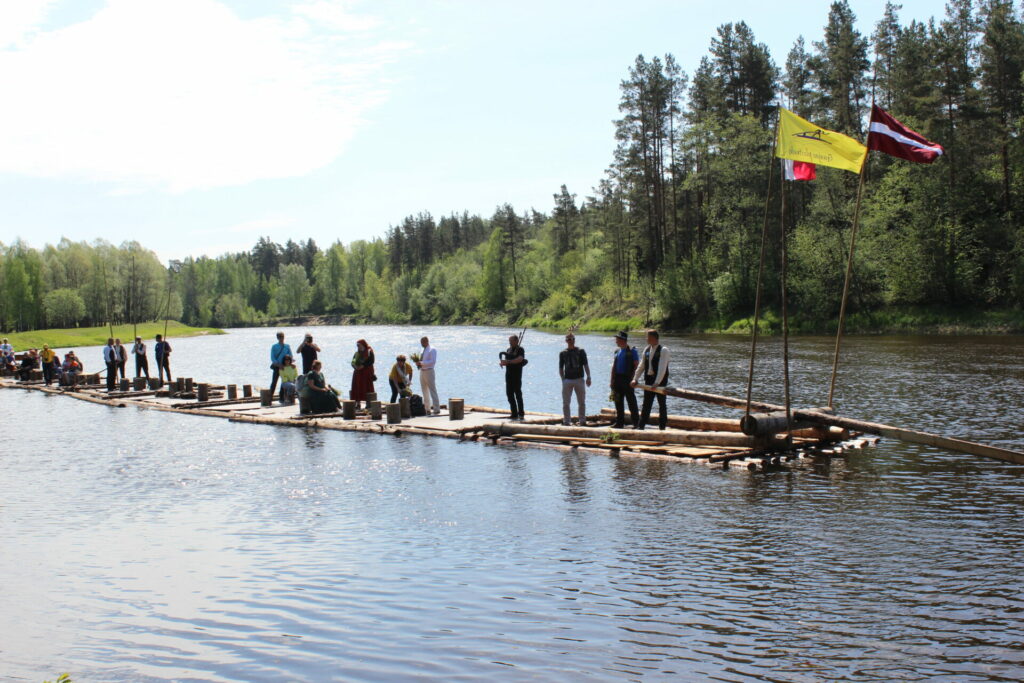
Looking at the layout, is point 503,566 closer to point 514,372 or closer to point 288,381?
point 514,372

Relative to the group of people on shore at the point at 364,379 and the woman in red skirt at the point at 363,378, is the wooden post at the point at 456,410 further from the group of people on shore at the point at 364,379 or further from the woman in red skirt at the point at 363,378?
the woman in red skirt at the point at 363,378

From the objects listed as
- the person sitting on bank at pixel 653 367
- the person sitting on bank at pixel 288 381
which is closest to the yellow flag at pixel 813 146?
Result: the person sitting on bank at pixel 653 367

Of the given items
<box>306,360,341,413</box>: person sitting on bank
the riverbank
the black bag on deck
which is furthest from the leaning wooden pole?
the riverbank

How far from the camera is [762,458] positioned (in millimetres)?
16609

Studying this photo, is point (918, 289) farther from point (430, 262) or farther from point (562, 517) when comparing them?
point (430, 262)

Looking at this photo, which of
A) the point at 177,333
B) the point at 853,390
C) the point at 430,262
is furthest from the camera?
the point at 430,262

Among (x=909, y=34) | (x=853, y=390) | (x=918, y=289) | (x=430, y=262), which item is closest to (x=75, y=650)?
(x=853, y=390)

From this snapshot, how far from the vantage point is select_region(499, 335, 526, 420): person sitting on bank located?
20531mm

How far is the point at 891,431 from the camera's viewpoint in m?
15.3

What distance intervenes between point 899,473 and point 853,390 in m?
15.1

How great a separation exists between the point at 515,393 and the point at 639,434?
444cm

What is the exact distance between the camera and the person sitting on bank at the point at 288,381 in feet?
92.2

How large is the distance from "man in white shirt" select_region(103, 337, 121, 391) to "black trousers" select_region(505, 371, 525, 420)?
2277 cm

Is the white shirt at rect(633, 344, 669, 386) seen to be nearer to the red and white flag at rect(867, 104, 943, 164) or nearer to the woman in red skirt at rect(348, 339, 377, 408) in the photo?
the red and white flag at rect(867, 104, 943, 164)
